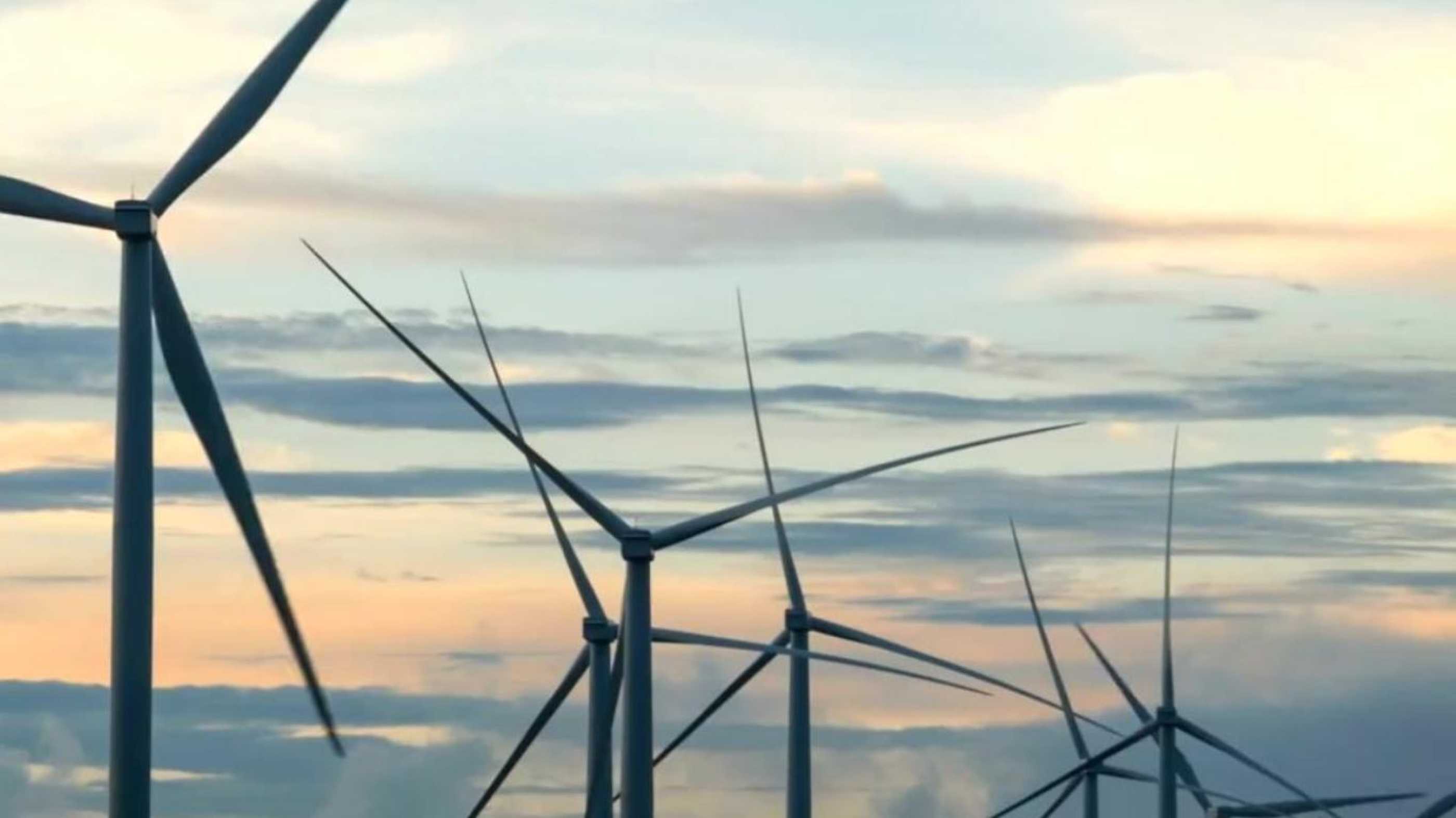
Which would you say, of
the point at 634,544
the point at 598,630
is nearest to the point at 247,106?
the point at 634,544

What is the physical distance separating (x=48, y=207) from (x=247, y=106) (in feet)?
18.8

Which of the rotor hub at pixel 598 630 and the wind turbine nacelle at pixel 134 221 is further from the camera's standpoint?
the rotor hub at pixel 598 630

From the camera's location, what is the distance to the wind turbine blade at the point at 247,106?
4809 cm

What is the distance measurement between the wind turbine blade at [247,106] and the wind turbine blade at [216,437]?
123 centimetres

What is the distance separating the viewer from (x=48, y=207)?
4506cm

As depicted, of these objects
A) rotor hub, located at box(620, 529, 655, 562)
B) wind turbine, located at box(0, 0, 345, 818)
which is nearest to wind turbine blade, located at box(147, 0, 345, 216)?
wind turbine, located at box(0, 0, 345, 818)

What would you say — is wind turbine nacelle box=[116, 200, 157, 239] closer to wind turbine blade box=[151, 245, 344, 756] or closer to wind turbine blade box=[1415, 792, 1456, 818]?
wind turbine blade box=[151, 245, 344, 756]

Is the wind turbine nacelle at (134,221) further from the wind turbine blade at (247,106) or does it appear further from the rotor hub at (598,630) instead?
the rotor hub at (598,630)

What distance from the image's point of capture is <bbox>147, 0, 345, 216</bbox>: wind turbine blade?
158 ft

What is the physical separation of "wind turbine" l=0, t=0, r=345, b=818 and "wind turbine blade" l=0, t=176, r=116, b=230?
2 centimetres

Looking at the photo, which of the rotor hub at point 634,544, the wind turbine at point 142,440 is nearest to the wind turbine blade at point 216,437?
the wind turbine at point 142,440

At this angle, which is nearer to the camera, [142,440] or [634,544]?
[142,440]

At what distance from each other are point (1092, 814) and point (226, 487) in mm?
59640

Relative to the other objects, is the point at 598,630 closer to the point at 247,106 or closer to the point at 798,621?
the point at 798,621
